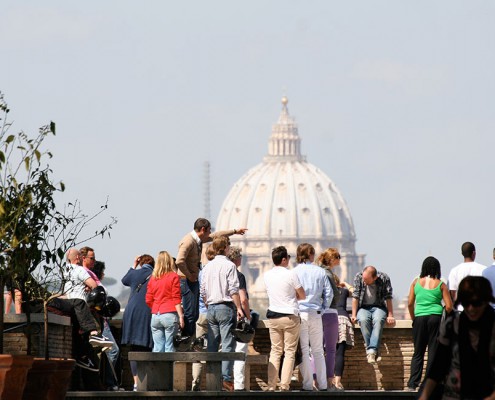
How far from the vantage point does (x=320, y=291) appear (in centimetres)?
1539

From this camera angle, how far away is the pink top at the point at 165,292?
48.4ft

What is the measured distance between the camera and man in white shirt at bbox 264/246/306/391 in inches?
587

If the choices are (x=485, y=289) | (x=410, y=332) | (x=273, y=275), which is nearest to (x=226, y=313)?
(x=273, y=275)

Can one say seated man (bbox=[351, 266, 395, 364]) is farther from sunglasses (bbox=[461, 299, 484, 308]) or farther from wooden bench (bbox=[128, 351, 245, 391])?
sunglasses (bbox=[461, 299, 484, 308])

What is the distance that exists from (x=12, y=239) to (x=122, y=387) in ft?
18.3

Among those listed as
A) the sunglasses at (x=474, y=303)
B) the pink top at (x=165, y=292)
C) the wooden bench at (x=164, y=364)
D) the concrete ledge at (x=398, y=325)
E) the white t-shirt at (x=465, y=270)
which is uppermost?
the white t-shirt at (x=465, y=270)

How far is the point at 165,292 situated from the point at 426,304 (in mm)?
2372

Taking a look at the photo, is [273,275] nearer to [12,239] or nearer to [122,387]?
[122,387]

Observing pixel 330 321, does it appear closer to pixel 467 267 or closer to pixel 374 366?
pixel 374 366

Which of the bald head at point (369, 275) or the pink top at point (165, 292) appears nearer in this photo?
the pink top at point (165, 292)

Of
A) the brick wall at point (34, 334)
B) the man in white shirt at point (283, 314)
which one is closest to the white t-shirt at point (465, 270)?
the man in white shirt at point (283, 314)

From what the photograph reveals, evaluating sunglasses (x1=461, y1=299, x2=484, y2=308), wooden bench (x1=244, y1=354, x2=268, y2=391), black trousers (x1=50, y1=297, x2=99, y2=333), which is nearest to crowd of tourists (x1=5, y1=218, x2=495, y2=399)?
black trousers (x1=50, y1=297, x2=99, y2=333)

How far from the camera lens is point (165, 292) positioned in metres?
14.8

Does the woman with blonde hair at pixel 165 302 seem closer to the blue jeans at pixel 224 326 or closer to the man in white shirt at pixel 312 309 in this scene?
the blue jeans at pixel 224 326
